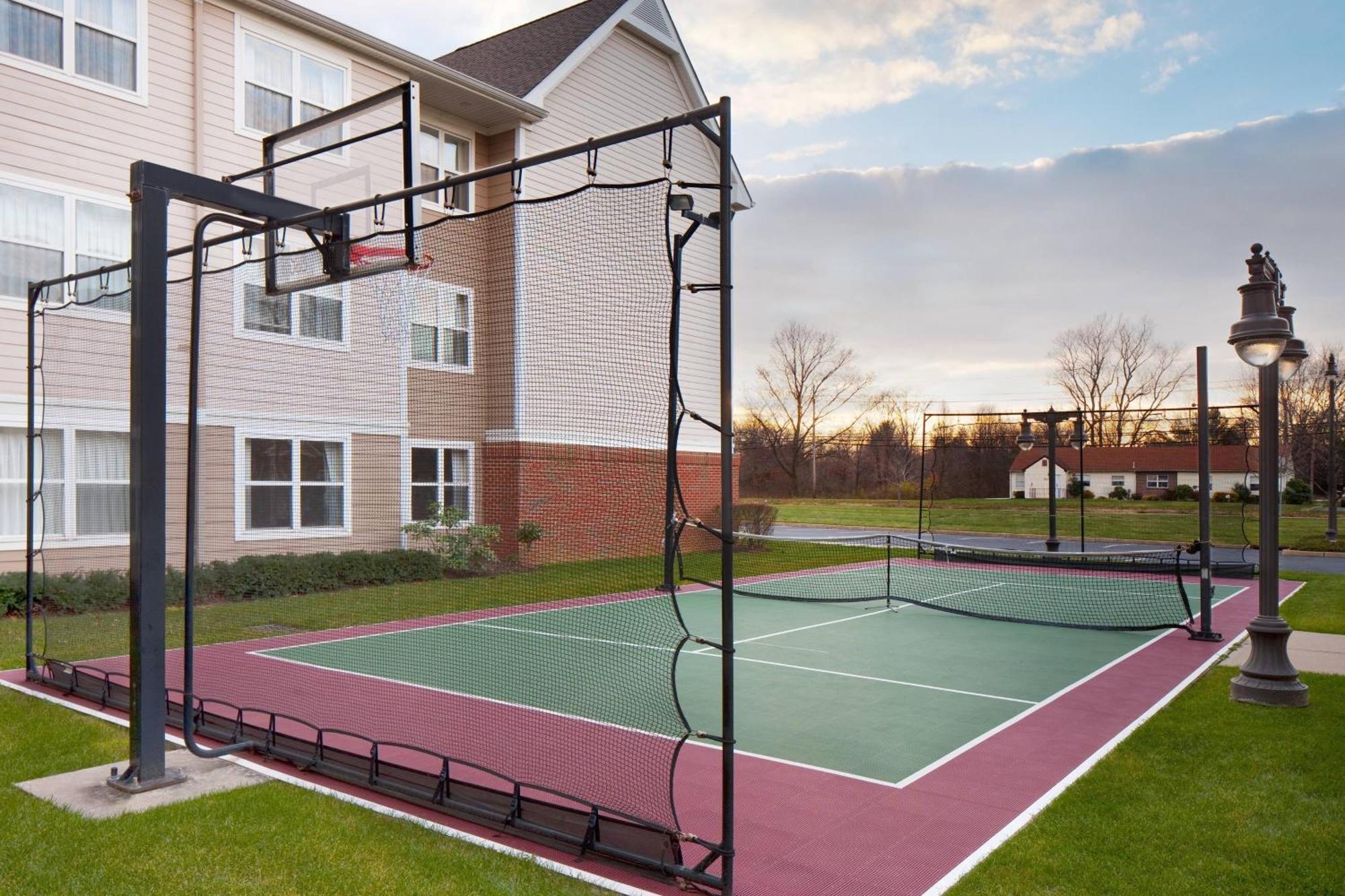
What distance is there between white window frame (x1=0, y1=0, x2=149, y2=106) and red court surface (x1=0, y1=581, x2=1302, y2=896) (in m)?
8.34

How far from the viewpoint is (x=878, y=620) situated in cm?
1273

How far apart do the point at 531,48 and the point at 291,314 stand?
13.7m

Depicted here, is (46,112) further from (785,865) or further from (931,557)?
(931,557)

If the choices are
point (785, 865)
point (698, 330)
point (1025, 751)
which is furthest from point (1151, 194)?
point (785, 865)

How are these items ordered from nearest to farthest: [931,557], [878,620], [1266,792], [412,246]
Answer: [1266,792] → [412,246] → [878,620] → [931,557]

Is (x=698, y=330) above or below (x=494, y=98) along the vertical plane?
below

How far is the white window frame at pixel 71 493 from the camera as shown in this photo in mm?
8258

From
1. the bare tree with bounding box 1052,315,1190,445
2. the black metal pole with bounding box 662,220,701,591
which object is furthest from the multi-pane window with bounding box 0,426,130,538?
the bare tree with bounding box 1052,315,1190,445

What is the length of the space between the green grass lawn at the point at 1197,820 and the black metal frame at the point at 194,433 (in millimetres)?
1550

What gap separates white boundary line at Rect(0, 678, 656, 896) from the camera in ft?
13.2

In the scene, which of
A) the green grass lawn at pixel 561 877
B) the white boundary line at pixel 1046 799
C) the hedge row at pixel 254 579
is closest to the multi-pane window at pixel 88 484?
the hedge row at pixel 254 579

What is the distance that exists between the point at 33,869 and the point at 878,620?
409 inches

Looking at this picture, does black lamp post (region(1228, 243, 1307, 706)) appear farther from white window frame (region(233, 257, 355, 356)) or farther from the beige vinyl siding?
the beige vinyl siding

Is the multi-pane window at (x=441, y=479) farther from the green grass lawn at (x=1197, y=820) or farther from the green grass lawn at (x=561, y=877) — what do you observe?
the green grass lawn at (x=1197, y=820)
